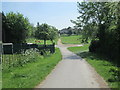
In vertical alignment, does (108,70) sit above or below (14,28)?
below

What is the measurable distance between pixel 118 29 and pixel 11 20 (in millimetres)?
26539

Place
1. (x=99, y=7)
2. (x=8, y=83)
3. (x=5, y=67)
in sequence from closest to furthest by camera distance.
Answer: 1. (x=8, y=83)
2. (x=5, y=67)
3. (x=99, y=7)

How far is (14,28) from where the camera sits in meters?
39.2

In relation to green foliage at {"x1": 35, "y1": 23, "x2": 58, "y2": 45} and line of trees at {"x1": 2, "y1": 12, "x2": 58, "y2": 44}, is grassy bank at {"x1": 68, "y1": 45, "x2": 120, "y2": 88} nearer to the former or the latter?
line of trees at {"x1": 2, "y1": 12, "x2": 58, "y2": 44}

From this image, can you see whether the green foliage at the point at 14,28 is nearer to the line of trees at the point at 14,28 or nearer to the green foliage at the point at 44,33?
the line of trees at the point at 14,28

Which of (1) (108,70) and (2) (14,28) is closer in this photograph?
(1) (108,70)

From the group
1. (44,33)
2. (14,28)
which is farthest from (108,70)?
(44,33)

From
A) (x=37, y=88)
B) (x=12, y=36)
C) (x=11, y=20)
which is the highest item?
(x=11, y=20)

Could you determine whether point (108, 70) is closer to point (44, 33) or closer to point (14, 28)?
point (14, 28)

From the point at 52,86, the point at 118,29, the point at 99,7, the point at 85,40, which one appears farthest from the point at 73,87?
the point at 85,40

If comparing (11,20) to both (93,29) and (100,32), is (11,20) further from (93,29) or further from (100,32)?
(100,32)

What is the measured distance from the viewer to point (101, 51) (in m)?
28.7

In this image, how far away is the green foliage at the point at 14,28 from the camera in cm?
3894

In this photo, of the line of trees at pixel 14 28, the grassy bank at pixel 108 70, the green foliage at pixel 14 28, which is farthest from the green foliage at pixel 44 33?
the grassy bank at pixel 108 70
